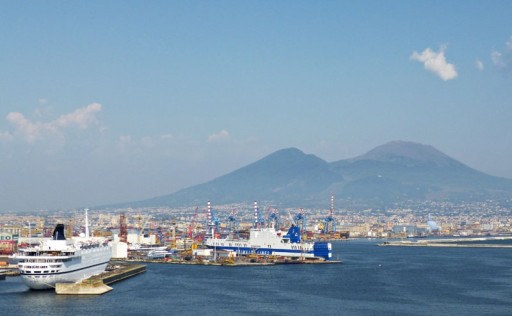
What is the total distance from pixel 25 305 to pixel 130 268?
14.5 meters

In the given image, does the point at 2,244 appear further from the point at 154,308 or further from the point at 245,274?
the point at 154,308

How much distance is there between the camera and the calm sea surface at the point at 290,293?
30.1m

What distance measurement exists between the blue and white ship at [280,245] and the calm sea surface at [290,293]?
23.7ft

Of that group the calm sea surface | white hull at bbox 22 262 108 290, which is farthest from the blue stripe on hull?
white hull at bbox 22 262 108 290

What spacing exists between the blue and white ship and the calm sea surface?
721 cm

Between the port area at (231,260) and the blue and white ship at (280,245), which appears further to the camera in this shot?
the blue and white ship at (280,245)

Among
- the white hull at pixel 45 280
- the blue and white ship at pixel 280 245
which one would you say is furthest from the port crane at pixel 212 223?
the white hull at pixel 45 280

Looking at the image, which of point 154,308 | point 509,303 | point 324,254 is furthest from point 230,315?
point 324,254

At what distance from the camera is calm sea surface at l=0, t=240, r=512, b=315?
30.1m

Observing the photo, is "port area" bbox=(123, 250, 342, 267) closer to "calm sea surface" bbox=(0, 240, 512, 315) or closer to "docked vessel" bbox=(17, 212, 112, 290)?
"calm sea surface" bbox=(0, 240, 512, 315)

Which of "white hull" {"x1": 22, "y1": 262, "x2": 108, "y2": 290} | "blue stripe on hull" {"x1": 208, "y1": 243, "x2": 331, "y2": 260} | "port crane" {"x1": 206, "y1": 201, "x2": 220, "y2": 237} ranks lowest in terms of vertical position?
"white hull" {"x1": 22, "y1": 262, "x2": 108, "y2": 290}

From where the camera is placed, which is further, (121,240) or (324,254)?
(121,240)

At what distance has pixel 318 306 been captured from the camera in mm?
31406

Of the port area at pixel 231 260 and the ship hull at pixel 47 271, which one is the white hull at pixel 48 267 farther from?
the port area at pixel 231 260
